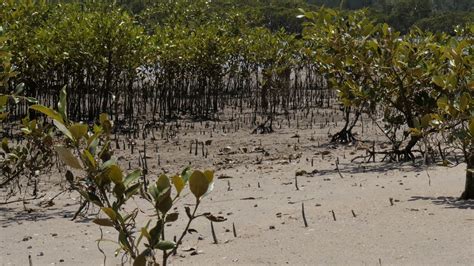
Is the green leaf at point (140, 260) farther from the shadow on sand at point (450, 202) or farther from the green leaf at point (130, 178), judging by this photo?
the shadow on sand at point (450, 202)

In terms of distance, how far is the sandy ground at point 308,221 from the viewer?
3199 mm

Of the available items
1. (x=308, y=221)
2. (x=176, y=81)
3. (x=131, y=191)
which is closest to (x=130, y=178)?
(x=131, y=191)

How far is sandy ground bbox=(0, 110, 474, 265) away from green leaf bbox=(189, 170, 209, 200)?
4.16 ft

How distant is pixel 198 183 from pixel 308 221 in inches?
82.8

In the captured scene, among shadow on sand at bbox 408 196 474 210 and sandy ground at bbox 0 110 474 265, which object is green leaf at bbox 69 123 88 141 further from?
shadow on sand at bbox 408 196 474 210

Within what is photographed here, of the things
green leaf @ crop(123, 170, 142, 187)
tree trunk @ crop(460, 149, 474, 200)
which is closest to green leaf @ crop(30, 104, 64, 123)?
green leaf @ crop(123, 170, 142, 187)

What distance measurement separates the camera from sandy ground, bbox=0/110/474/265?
3.20 metres

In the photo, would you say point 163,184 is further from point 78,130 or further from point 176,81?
point 176,81

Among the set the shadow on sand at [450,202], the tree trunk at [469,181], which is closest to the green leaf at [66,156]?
the shadow on sand at [450,202]

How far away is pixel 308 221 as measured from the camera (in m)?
3.92

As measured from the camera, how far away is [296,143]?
9.33 meters

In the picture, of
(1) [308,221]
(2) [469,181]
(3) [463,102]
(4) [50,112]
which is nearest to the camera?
(4) [50,112]

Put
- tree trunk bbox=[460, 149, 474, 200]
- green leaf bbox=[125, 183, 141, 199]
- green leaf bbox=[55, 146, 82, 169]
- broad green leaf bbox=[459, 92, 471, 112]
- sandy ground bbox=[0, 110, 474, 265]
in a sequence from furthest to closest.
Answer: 1. tree trunk bbox=[460, 149, 474, 200]
2. broad green leaf bbox=[459, 92, 471, 112]
3. sandy ground bbox=[0, 110, 474, 265]
4. green leaf bbox=[125, 183, 141, 199]
5. green leaf bbox=[55, 146, 82, 169]

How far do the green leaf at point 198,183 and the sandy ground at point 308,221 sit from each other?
1268 millimetres
